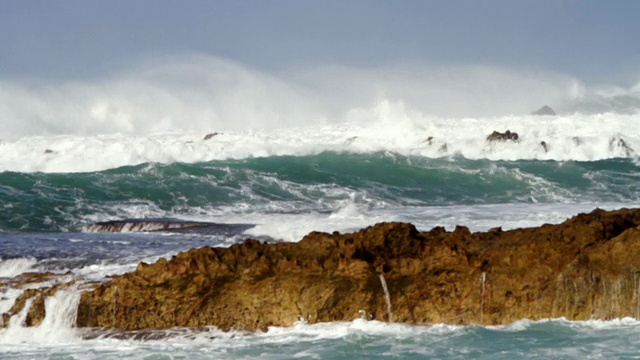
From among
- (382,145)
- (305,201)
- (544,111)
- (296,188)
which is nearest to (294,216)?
(305,201)

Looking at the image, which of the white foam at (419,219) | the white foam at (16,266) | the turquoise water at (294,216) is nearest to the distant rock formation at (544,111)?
the turquoise water at (294,216)

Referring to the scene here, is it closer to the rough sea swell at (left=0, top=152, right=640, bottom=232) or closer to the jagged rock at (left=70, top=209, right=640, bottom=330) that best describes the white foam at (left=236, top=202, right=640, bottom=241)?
the rough sea swell at (left=0, top=152, right=640, bottom=232)

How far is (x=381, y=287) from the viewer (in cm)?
707

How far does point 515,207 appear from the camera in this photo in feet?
62.2

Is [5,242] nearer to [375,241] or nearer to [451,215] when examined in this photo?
[375,241]

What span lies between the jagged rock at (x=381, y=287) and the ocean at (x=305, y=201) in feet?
0.47

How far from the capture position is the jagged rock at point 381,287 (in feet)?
22.8

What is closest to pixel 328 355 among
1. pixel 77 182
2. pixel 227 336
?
pixel 227 336

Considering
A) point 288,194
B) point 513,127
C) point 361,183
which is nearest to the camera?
point 288,194

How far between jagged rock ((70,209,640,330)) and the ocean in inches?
5.7

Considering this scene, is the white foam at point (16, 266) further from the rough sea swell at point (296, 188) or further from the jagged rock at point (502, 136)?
the jagged rock at point (502, 136)

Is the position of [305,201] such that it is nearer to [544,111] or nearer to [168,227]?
[168,227]

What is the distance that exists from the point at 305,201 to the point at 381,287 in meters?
15.4

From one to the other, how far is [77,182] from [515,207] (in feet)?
43.2
